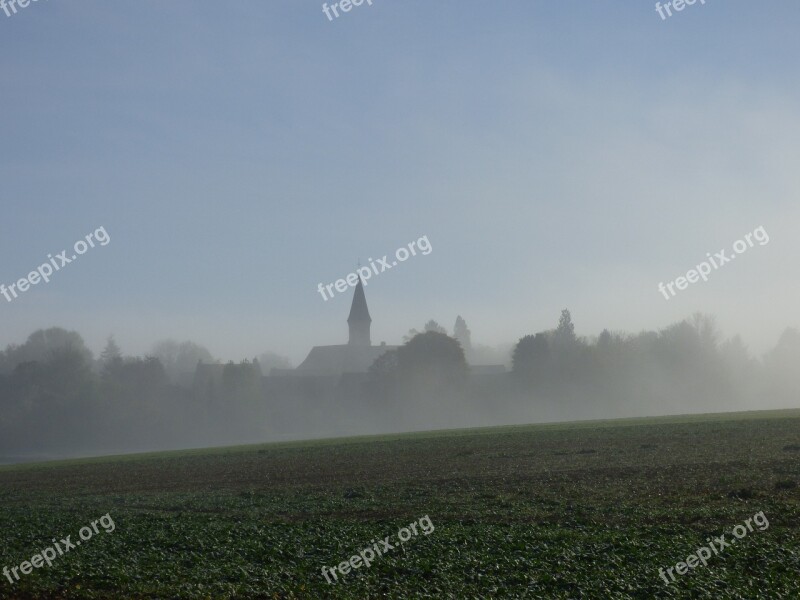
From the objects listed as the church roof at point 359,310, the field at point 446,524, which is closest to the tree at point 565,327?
the church roof at point 359,310

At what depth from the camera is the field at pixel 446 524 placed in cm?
1802

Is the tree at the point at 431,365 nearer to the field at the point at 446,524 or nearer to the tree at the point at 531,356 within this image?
the tree at the point at 531,356

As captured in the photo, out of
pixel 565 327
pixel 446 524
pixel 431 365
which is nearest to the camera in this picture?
pixel 446 524

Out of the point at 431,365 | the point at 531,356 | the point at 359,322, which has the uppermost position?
the point at 359,322

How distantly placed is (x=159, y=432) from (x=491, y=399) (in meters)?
54.0

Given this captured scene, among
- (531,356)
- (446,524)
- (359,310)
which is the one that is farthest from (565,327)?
(446,524)

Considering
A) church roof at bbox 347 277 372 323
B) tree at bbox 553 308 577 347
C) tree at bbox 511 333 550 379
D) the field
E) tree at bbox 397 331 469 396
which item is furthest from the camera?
church roof at bbox 347 277 372 323

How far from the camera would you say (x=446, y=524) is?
24688 millimetres

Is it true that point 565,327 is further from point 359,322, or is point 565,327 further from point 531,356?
Answer: point 359,322

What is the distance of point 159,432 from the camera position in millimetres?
132125

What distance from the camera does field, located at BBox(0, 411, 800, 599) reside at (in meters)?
18.0

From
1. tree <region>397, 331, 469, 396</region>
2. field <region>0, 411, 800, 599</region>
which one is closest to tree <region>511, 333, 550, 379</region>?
tree <region>397, 331, 469, 396</region>

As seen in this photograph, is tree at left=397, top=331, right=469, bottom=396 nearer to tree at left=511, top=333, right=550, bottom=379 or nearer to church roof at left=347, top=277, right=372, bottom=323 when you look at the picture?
tree at left=511, top=333, right=550, bottom=379

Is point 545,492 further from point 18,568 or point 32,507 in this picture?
point 32,507
